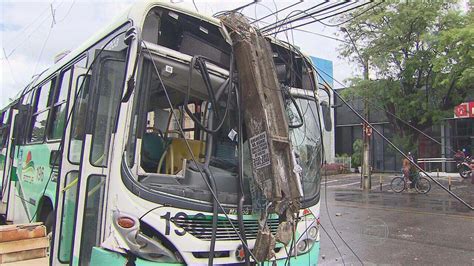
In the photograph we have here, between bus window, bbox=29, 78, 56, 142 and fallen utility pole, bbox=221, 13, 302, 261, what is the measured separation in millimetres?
3047

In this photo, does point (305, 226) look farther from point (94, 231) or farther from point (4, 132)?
point (4, 132)

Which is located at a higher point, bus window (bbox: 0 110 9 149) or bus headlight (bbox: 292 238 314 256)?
bus window (bbox: 0 110 9 149)

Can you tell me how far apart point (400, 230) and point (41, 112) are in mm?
8053

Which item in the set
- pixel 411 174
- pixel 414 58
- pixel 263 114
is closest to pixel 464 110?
pixel 414 58

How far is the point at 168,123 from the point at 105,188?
153 cm

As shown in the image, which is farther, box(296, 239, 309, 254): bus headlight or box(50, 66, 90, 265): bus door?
box(296, 239, 309, 254): bus headlight

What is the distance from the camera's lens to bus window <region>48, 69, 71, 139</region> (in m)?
5.41

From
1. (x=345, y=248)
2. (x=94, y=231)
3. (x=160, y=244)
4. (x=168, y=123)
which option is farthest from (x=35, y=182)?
(x=345, y=248)

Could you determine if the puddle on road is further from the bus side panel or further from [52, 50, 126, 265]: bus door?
[52, 50, 126, 265]: bus door

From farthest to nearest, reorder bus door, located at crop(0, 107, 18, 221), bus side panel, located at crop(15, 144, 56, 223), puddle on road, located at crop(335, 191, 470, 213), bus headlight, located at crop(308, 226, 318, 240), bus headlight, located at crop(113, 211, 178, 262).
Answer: puddle on road, located at crop(335, 191, 470, 213), bus door, located at crop(0, 107, 18, 221), bus side panel, located at crop(15, 144, 56, 223), bus headlight, located at crop(308, 226, 318, 240), bus headlight, located at crop(113, 211, 178, 262)

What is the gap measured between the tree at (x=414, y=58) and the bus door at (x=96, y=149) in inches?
689

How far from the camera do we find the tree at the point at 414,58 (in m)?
18.8

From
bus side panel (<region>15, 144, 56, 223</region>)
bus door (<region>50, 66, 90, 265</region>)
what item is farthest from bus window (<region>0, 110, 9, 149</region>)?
bus door (<region>50, 66, 90, 265</region>)

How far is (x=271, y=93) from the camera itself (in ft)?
13.8
